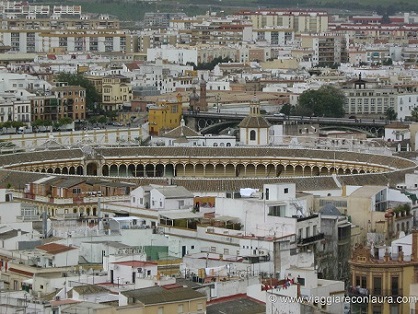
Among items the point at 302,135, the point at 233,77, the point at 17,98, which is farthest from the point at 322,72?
the point at 302,135

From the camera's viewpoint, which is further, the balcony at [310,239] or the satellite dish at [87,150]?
the satellite dish at [87,150]

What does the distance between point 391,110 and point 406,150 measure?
31.8m

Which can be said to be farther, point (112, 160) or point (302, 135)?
point (302, 135)

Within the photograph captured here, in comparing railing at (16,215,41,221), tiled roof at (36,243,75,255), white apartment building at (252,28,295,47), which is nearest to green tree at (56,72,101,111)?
white apartment building at (252,28,295,47)

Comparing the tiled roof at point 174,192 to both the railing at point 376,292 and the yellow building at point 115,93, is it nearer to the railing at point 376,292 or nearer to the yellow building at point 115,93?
the railing at point 376,292

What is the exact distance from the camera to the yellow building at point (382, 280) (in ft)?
135

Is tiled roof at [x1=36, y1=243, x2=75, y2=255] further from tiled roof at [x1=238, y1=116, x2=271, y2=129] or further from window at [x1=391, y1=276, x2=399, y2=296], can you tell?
tiled roof at [x1=238, y1=116, x2=271, y2=129]

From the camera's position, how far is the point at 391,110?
112m

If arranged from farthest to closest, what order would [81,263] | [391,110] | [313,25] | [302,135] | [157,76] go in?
[313,25]
[157,76]
[391,110]
[302,135]
[81,263]

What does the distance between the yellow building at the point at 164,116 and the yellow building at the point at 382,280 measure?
5154 centimetres

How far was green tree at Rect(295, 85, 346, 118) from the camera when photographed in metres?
111

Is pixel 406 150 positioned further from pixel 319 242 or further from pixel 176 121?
pixel 319 242

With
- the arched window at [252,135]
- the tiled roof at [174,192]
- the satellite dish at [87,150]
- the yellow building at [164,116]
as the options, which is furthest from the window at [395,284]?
the yellow building at [164,116]

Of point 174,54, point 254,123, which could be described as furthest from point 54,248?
point 174,54
